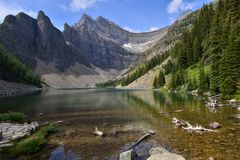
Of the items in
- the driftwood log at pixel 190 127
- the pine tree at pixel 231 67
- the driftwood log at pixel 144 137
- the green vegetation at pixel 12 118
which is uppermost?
the pine tree at pixel 231 67

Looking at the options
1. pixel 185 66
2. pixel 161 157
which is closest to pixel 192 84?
pixel 185 66

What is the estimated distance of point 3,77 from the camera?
168m

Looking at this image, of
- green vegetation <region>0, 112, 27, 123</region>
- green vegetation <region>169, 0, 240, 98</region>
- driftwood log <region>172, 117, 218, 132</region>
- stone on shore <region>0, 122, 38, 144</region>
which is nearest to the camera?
stone on shore <region>0, 122, 38, 144</region>

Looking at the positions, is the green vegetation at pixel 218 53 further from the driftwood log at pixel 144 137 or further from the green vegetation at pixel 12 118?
the green vegetation at pixel 12 118

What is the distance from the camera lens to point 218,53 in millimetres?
80875

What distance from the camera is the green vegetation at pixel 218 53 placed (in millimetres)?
65625

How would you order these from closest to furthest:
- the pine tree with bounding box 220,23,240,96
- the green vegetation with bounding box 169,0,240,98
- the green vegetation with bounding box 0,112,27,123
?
the green vegetation with bounding box 0,112,27,123, the pine tree with bounding box 220,23,240,96, the green vegetation with bounding box 169,0,240,98

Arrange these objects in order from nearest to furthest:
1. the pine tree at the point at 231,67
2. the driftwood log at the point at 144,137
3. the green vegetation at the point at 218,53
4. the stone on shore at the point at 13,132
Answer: the driftwood log at the point at 144,137 < the stone on shore at the point at 13,132 < the pine tree at the point at 231,67 < the green vegetation at the point at 218,53

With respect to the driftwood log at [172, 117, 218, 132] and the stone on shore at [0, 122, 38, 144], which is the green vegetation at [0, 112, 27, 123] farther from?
the driftwood log at [172, 117, 218, 132]

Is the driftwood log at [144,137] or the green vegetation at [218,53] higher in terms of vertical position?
the green vegetation at [218,53]

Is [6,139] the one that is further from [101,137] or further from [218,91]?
[218,91]

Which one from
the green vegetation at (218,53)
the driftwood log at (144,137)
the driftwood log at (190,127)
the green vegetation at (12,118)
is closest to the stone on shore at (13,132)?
the green vegetation at (12,118)

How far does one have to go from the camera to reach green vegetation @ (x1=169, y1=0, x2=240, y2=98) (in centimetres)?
6562

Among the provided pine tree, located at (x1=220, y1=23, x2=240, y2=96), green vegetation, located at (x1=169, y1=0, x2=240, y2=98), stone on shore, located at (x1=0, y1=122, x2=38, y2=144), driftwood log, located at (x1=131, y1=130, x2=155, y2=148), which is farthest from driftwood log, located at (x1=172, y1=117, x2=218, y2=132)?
pine tree, located at (x1=220, y1=23, x2=240, y2=96)
